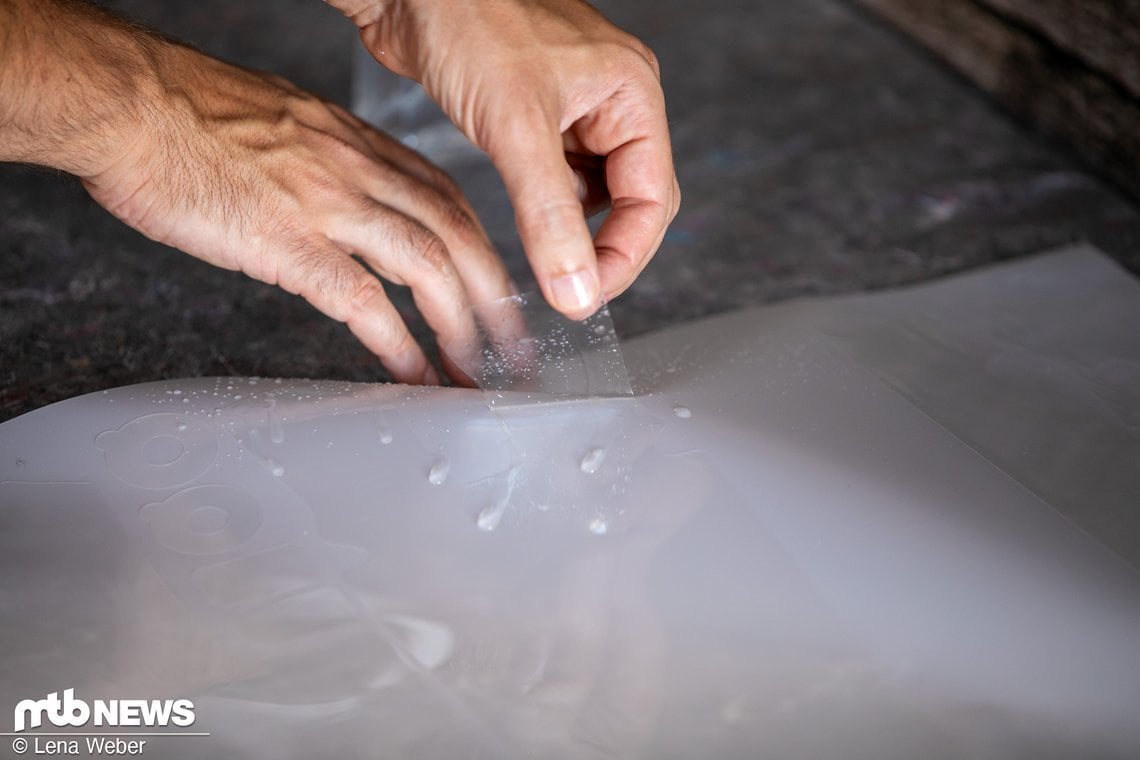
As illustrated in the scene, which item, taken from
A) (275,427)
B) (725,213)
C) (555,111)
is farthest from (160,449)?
(725,213)

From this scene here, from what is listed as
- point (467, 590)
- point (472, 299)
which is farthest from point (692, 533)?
point (472, 299)

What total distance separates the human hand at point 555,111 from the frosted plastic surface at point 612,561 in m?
0.18

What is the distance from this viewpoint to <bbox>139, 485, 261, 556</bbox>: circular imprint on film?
0.96 meters

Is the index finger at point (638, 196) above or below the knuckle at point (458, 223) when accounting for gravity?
above

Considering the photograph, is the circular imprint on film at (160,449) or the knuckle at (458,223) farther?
the knuckle at (458,223)

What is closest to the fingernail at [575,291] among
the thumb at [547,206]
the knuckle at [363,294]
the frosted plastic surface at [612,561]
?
the thumb at [547,206]

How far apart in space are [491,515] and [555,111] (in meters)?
0.40

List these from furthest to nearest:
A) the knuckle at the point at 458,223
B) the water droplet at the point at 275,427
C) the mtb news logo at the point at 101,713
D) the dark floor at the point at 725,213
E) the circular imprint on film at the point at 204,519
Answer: the dark floor at the point at 725,213, the knuckle at the point at 458,223, the water droplet at the point at 275,427, the circular imprint on film at the point at 204,519, the mtb news logo at the point at 101,713

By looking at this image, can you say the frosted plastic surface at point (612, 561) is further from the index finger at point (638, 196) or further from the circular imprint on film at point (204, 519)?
the index finger at point (638, 196)

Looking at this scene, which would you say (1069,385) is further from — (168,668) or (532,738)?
(168,668)

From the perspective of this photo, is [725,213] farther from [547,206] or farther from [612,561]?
[612,561]

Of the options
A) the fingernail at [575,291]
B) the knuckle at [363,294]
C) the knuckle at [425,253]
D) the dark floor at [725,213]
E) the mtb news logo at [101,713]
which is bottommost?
the dark floor at [725,213]

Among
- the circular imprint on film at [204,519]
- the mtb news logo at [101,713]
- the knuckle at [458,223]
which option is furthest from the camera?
the knuckle at [458,223]

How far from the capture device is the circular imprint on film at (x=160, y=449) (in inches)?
40.7
